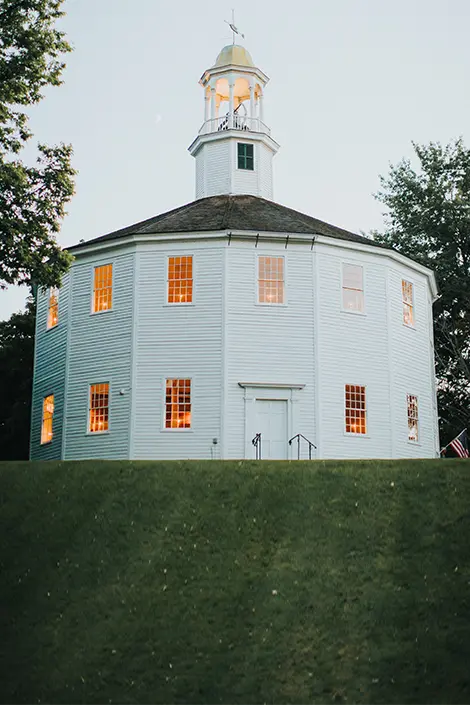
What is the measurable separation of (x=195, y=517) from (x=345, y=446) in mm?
10814

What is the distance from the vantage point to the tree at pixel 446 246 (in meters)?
40.7

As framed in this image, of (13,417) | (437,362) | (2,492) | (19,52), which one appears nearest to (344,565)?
(2,492)

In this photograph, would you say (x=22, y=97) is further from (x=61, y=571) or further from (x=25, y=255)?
(x=61, y=571)

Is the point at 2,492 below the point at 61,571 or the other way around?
the other way around

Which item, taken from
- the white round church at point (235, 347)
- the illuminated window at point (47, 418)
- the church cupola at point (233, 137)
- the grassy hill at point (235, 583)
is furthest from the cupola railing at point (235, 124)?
the grassy hill at point (235, 583)

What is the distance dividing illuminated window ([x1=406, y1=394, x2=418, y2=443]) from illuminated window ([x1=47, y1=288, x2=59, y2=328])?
11676 mm

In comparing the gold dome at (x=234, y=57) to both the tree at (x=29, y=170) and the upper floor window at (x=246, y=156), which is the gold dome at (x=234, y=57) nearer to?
the upper floor window at (x=246, y=156)

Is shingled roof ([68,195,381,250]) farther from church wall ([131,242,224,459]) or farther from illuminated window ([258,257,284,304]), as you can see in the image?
church wall ([131,242,224,459])

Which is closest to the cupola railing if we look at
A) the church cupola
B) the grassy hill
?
the church cupola

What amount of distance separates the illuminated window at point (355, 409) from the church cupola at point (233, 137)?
9541mm

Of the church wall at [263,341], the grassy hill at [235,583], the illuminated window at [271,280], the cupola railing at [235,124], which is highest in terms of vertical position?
the cupola railing at [235,124]

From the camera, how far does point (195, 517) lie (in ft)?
47.2

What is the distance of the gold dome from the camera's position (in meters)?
32.3

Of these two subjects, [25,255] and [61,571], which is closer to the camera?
[61,571]
